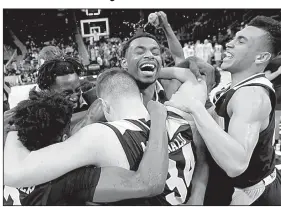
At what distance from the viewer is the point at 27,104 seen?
2.82 feet

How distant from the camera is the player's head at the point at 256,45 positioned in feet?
3.47

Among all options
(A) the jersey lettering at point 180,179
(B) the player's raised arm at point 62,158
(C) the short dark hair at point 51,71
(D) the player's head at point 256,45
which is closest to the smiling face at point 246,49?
(D) the player's head at point 256,45

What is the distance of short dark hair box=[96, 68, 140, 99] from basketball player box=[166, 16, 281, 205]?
147 mm

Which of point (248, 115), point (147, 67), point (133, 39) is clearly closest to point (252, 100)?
point (248, 115)

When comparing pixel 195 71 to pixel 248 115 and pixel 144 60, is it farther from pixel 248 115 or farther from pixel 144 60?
pixel 248 115

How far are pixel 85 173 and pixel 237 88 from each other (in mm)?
541

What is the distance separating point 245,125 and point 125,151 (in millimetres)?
350

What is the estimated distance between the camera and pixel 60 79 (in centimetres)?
129

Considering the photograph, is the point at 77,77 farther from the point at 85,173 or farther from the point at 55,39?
the point at 85,173

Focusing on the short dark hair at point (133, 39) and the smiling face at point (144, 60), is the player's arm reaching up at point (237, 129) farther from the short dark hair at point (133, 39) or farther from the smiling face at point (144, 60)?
the short dark hair at point (133, 39)

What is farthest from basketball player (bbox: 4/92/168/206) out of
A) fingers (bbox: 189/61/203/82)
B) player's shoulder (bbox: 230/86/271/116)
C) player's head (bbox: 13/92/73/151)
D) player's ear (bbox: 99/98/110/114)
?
fingers (bbox: 189/61/203/82)

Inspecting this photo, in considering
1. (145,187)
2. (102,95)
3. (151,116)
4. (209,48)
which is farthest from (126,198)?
(209,48)

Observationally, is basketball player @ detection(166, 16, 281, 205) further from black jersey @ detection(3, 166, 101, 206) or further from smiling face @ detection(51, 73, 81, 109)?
smiling face @ detection(51, 73, 81, 109)

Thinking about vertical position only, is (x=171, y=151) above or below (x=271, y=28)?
below
